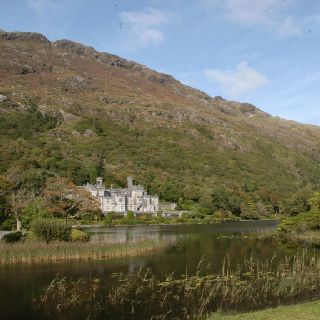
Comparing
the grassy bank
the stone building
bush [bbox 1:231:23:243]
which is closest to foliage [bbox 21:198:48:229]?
bush [bbox 1:231:23:243]

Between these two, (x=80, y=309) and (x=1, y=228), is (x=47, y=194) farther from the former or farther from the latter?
(x=80, y=309)

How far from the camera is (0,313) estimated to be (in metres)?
20.0

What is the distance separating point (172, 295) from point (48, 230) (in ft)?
60.2

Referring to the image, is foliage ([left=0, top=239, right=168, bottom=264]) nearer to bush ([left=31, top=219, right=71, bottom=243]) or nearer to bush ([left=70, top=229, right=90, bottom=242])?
bush ([left=31, top=219, right=71, bottom=243])

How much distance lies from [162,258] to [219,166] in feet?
492

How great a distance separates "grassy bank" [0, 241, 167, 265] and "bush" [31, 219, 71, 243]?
1.17m

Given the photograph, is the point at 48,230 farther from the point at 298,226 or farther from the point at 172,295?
the point at 298,226

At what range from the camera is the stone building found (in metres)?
127

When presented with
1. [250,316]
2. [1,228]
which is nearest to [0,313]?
[250,316]

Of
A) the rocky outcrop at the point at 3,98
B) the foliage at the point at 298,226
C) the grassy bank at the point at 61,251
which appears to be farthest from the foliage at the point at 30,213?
the rocky outcrop at the point at 3,98

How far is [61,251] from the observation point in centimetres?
3516

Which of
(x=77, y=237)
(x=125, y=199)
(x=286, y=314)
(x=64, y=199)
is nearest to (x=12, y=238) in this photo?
(x=77, y=237)

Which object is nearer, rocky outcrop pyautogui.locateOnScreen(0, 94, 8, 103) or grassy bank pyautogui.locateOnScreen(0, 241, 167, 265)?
grassy bank pyautogui.locateOnScreen(0, 241, 167, 265)

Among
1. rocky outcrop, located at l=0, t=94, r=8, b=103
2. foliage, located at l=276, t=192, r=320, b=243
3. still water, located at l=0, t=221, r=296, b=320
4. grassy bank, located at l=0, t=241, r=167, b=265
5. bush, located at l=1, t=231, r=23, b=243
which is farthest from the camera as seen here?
rocky outcrop, located at l=0, t=94, r=8, b=103
